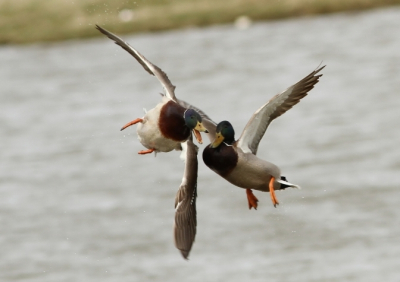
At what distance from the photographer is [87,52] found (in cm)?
3794

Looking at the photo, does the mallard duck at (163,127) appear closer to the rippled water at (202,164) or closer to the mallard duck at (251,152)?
the mallard duck at (251,152)

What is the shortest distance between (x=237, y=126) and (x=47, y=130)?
7.51m

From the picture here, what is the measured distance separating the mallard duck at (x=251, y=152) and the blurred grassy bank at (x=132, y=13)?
26.8m

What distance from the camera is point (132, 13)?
3531 cm

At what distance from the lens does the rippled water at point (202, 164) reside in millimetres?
18469

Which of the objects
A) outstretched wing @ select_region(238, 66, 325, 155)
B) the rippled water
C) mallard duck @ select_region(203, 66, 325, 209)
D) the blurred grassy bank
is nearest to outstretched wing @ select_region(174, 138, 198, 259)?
mallard duck @ select_region(203, 66, 325, 209)

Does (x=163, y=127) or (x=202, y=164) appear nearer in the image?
(x=163, y=127)

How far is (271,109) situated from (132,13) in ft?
93.0

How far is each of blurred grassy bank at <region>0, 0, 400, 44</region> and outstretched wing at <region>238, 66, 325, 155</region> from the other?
87.9 feet

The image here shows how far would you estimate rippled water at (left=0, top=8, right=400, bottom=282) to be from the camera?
1847 cm

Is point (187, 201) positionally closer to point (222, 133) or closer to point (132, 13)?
point (222, 133)

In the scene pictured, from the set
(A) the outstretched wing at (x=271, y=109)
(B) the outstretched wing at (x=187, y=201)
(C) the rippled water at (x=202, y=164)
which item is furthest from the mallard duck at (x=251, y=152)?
(C) the rippled water at (x=202, y=164)

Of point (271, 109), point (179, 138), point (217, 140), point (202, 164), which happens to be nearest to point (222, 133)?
point (217, 140)

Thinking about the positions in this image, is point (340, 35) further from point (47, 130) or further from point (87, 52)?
point (47, 130)
